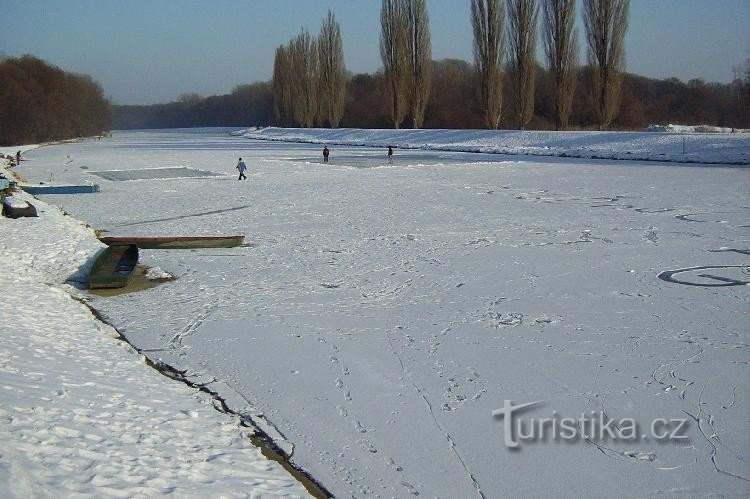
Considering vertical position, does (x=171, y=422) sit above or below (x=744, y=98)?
below

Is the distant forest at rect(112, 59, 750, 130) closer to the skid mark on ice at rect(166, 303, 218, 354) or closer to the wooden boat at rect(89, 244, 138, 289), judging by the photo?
the wooden boat at rect(89, 244, 138, 289)

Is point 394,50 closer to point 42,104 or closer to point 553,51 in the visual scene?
point 553,51

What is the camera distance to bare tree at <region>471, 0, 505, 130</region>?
43188 millimetres

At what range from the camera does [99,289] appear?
9500mm

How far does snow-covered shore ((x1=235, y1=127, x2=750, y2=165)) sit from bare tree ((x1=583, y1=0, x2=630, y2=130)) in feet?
10.1

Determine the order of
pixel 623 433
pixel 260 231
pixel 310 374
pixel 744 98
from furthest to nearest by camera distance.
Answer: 1. pixel 744 98
2. pixel 260 231
3. pixel 310 374
4. pixel 623 433

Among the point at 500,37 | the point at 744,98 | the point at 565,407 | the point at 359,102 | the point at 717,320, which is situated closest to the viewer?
the point at 565,407

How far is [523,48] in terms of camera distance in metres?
42.1

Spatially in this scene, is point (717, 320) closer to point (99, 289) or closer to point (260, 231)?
point (99, 289)

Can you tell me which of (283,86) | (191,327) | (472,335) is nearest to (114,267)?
(191,327)

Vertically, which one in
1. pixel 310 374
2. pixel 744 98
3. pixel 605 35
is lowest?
pixel 310 374

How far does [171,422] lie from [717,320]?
540 centimetres

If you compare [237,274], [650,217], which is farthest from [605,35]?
[237,274]

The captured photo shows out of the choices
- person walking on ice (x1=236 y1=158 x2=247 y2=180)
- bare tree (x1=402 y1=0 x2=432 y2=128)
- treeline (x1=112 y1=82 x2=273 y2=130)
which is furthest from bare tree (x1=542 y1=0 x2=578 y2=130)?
treeline (x1=112 y1=82 x2=273 y2=130)
